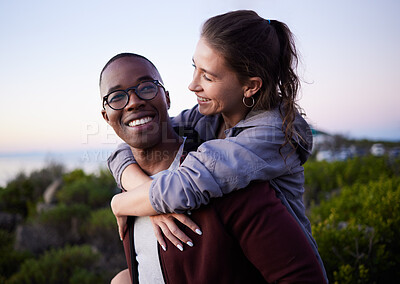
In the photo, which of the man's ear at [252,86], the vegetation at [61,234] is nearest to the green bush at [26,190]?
the vegetation at [61,234]

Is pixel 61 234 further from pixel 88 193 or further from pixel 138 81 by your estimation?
pixel 138 81

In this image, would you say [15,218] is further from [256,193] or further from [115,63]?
[256,193]

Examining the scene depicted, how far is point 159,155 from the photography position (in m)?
2.00

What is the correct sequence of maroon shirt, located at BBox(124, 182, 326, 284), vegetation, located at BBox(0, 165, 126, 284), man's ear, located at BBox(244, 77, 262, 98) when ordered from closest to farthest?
maroon shirt, located at BBox(124, 182, 326, 284) → man's ear, located at BBox(244, 77, 262, 98) → vegetation, located at BBox(0, 165, 126, 284)

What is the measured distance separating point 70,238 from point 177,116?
5512 mm

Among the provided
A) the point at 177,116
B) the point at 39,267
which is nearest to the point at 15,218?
the point at 39,267

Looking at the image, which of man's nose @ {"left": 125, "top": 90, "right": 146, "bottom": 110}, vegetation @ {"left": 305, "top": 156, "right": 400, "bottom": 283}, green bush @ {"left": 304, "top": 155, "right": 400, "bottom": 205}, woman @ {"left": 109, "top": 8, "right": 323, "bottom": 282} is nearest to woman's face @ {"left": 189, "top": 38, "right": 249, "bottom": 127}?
woman @ {"left": 109, "top": 8, "right": 323, "bottom": 282}

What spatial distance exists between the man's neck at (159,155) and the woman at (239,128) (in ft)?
0.24

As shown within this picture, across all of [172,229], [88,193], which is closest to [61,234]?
[88,193]

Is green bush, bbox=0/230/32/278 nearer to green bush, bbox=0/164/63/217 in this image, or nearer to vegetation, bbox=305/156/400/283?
green bush, bbox=0/164/63/217

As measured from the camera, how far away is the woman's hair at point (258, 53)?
1878 millimetres

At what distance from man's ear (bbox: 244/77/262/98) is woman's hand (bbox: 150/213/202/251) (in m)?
0.84

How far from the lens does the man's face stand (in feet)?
6.07

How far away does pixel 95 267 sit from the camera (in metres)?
5.36
